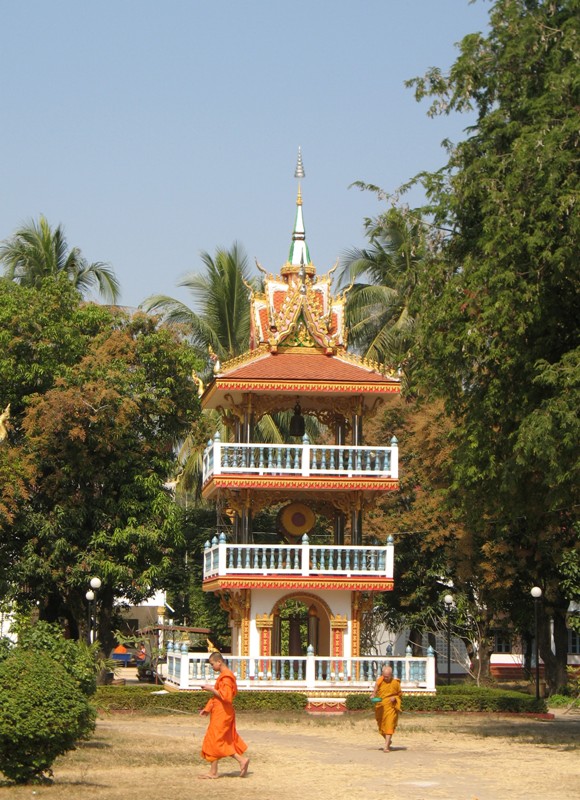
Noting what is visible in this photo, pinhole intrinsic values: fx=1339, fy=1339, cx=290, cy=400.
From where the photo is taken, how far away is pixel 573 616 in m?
34.7

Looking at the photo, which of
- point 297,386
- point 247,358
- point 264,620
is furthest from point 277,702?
point 247,358

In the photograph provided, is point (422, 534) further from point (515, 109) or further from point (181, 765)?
point (181, 765)

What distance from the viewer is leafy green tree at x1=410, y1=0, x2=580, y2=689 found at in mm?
19812

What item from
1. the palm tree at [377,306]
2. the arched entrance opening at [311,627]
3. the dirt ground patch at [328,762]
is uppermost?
the palm tree at [377,306]

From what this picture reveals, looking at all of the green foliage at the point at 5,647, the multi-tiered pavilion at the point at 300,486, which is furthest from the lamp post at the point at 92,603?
the green foliage at the point at 5,647

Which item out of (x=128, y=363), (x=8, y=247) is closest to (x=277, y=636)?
(x=128, y=363)

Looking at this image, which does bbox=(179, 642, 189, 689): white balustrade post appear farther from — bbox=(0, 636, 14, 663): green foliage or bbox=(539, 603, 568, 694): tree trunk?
bbox=(0, 636, 14, 663): green foliage

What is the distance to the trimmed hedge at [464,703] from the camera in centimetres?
2856

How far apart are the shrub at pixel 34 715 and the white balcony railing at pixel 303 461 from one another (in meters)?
15.2

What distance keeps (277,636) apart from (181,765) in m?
14.2

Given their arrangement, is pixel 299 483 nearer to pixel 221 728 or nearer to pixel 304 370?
pixel 304 370

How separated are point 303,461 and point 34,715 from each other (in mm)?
16335

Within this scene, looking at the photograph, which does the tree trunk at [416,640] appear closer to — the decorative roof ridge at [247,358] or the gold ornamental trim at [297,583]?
the gold ornamental trim at [297,583]

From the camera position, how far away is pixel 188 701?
92.9ft
